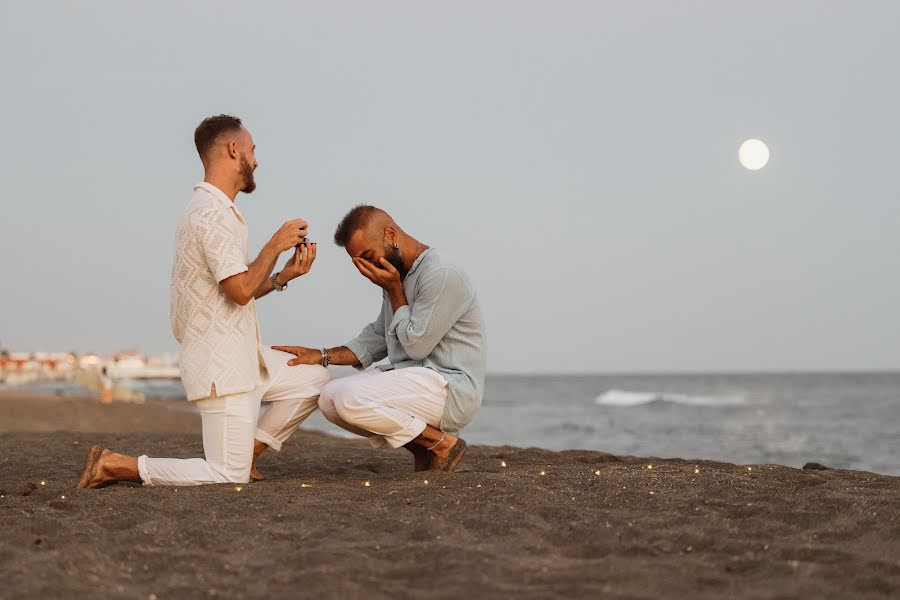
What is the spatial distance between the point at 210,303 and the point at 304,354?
758 millimetres

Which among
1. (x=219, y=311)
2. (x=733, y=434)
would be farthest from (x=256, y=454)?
(x=733, y=434)

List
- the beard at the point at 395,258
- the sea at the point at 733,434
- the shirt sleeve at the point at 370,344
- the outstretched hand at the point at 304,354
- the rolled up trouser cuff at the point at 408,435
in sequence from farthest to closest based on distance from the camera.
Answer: the sea at the point at 733,434 → the shirt sleeve at the point at 370,344 → the outstretched hand at the point at 304,354 → the beard at the point at 395,258 → the rolled up trouser cuff at the point at 408,435

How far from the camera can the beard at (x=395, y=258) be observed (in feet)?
16.1

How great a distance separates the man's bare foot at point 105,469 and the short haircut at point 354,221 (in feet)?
5.00

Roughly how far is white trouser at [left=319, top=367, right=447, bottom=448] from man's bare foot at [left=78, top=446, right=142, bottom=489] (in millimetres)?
984

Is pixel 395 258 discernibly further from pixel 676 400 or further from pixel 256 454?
pixel 676 400

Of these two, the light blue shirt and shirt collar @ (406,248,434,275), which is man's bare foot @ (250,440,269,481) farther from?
shirt collar @ (406,248,434,275)

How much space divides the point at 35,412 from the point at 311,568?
11880 millimetres

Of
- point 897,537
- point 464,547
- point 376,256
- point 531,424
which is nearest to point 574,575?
point 464,547

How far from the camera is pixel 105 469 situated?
4.53m

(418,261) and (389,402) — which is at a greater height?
(418,261)

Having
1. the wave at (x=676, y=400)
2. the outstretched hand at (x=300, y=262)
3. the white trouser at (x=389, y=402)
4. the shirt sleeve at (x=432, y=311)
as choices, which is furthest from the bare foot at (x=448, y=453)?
the wave at (x=676, y=400)

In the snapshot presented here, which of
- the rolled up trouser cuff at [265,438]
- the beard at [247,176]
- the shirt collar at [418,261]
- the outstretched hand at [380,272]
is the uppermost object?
the beard at [247,176]

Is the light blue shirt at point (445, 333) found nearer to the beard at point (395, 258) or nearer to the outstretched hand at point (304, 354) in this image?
A: the beard at point (395, 258)
